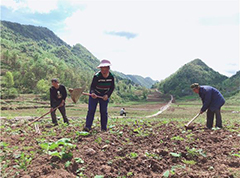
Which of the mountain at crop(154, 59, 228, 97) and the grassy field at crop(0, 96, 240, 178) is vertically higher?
the mountain at crop(154, 59, 228, 97)

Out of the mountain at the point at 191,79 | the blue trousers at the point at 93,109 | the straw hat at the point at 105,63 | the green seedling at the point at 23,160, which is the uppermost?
the mountain at the point at 191,79

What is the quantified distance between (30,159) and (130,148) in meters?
2.10

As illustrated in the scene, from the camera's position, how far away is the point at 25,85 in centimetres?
6431

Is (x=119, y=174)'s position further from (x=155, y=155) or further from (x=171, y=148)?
(x=171, y=148)

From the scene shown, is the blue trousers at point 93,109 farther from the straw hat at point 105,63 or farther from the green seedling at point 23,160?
the green seedling at point 23,160

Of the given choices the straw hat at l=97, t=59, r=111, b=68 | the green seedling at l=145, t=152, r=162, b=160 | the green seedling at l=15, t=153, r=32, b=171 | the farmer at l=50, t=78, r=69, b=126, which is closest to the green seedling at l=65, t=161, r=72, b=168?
the green seedling at l=15, t=153, r=32, b=171

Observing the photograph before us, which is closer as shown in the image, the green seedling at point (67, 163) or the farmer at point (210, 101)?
the green seedling at point (67, 163)

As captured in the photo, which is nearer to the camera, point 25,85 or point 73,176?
point 73,176

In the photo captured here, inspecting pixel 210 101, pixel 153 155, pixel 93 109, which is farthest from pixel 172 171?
pixel 210 101

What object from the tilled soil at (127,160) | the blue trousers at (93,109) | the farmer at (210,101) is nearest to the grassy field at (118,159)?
the tilled soil at (127,160)

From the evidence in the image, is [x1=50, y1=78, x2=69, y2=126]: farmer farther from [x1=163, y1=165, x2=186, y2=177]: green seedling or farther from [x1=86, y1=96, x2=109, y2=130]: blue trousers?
[x1=163, y1=165, x2=186, y2=177]: green seedling

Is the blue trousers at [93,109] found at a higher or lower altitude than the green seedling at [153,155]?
higher

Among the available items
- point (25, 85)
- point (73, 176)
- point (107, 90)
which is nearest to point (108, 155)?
point (73, 176)

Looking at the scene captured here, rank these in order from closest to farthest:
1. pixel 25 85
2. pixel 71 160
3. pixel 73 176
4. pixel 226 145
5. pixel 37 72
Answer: pixel 73 176 < pixel 71 160 < pixel 226 145 < pixel 25 85 < pixel 37 72
